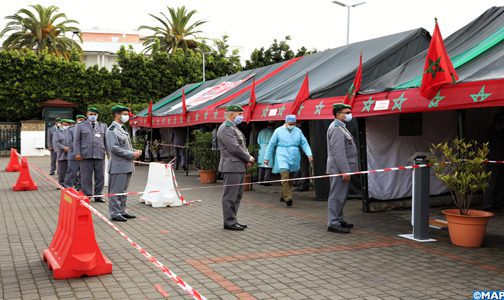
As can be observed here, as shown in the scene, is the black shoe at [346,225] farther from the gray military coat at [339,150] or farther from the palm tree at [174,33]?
the palm tree at [174,33]

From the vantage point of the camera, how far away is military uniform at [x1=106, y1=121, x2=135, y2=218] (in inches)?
328

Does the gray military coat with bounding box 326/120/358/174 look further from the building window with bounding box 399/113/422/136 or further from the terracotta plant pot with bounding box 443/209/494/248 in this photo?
the building window with bounding box 399/113/422/136

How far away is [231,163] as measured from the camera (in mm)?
7746

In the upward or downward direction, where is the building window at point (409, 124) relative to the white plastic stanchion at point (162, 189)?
upward

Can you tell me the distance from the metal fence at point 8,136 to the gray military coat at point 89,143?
74.5ft

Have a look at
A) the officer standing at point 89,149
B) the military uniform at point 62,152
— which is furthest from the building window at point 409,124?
the military uniform at point 62,152

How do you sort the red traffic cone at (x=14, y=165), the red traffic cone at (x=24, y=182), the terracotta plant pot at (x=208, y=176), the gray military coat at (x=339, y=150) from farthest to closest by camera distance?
1. the red traffic cone at (x=14, y=165)
2. the terracotta plant pot at (x=208, y=176)
3. the red traffic cone at (x=24, y=182)
4. the gray military coat at (x=339, y=150)

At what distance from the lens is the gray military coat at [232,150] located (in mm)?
7664

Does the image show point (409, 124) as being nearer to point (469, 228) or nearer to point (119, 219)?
point (469, 228)

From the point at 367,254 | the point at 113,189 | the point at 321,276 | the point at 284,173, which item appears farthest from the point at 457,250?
the point at 113,189

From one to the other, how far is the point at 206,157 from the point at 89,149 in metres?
4.54

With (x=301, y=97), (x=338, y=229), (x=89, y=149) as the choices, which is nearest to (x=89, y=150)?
(x=89, y=149)

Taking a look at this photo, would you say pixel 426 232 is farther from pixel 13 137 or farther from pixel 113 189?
pixel 13 137

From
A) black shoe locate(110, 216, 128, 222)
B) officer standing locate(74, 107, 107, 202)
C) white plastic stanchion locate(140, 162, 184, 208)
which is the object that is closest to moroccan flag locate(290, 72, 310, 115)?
white plastic stanchion locate(140, 162, 184, 208)
